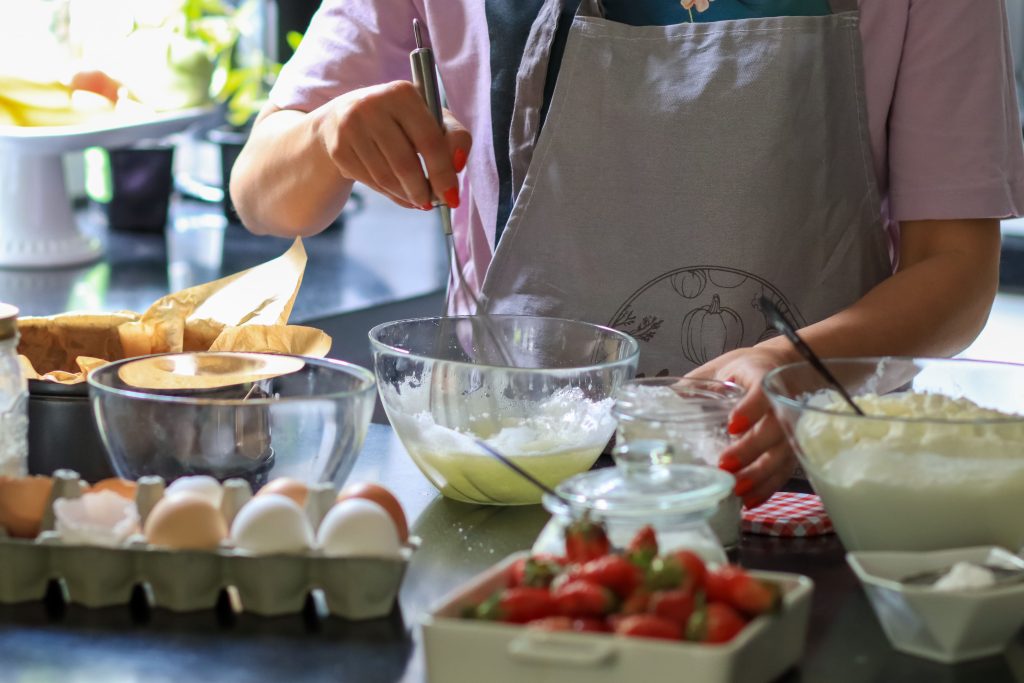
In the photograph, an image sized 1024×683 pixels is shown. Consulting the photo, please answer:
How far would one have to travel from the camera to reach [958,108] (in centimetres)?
119

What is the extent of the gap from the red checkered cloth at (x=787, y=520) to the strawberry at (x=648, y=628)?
0.31 meters

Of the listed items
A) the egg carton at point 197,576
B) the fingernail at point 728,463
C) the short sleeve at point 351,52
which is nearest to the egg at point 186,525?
the egg carton at point 197,576

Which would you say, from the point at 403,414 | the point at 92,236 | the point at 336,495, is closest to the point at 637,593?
the point at 336,495

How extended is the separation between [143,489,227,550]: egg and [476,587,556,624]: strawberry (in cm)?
19

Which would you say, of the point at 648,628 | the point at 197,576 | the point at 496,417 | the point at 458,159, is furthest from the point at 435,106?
the point at 648,628

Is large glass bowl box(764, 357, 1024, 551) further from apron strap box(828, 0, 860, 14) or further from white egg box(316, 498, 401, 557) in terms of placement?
apron strap box(828, 0, 860, 14)

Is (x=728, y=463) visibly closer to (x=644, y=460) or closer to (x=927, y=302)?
(x=644, y=460)

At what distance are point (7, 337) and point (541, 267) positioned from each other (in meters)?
0.55

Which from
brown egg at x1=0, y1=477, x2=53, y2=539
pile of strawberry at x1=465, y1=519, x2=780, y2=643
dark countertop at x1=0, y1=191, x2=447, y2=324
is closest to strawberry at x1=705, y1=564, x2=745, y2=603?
pile of strawberry at x1=465, y1=519, x2=780, y2=643

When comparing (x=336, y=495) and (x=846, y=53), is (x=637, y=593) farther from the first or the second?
(x=846, y=53)

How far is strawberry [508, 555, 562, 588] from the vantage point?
0.68m

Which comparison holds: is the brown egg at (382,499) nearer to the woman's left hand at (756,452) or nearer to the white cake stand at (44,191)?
the woman's left hand at (756,452)

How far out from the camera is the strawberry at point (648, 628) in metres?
0.63

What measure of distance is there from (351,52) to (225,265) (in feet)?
3.16
